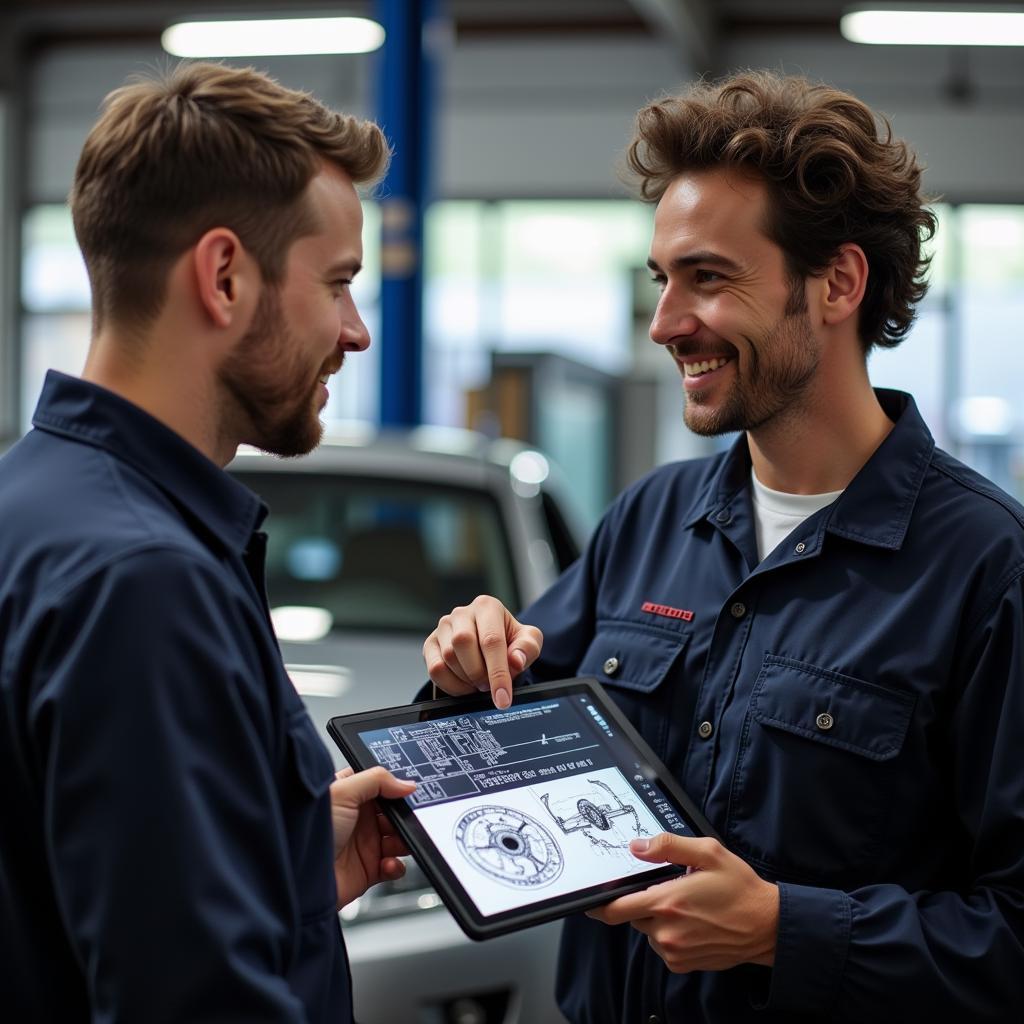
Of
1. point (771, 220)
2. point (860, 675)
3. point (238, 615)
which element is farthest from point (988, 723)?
point (238, 615)

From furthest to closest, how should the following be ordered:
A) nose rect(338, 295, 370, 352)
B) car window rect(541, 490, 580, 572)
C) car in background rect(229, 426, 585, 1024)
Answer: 1. car window rect(541, 490, 580, 572)
2. car in background rect(229, 426, 585, 1024)
3. nose rect(338, 295, 370, 352)

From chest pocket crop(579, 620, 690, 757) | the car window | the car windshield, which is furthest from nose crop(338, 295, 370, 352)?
the car window

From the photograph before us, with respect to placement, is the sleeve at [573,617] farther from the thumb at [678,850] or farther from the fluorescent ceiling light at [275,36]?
the fluorescent ceiling light at [275,36]

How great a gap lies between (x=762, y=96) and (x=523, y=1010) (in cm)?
157

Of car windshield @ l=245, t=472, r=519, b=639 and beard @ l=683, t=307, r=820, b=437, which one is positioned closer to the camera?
beard @ l=683, t=307, r=820, b=437

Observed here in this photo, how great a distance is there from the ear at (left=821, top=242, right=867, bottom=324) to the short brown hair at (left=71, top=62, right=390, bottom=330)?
793 mm

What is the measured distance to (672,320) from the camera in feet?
5.70

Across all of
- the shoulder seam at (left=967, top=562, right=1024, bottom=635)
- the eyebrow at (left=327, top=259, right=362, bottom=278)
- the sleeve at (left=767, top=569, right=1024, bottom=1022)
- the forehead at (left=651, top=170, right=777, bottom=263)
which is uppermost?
the forehead at (left=651, top=170, right=777, bottom=263)

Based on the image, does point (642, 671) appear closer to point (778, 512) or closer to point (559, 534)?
point (778, 512)

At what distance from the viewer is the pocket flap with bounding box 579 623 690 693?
174cm

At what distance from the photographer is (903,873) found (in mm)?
1542

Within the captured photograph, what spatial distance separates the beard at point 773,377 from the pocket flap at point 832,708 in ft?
1.06

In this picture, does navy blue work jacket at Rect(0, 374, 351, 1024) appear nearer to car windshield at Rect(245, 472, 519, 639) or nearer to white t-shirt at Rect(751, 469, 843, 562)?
white t-shirt at Rect(751, 469, 843, 562)

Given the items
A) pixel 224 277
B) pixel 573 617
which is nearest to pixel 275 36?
pixel 573 617
